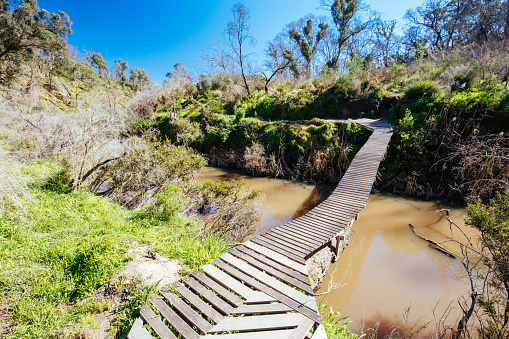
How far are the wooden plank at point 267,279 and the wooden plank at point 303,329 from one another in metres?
0.26

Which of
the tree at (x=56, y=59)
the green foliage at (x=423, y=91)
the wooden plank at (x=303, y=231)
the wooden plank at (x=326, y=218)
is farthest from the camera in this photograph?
the tree at (x=56, y=59)

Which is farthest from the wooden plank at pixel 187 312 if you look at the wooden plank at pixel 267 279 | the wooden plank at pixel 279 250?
the wooden plank at pixel 279 250

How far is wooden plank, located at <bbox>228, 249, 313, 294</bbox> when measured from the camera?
305cm

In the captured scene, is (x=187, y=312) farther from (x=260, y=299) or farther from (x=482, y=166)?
(x=482, y=166)

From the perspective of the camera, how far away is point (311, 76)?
18203mm

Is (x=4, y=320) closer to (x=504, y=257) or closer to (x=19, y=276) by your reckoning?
(x=19, y=276)

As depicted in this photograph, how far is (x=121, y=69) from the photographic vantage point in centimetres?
4206

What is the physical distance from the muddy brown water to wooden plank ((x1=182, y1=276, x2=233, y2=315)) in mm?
2271

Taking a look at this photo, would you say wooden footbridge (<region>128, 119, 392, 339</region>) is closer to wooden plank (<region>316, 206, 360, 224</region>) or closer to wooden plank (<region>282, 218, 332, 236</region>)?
wooden plank (<region>282, 218, 332, 236</region>)

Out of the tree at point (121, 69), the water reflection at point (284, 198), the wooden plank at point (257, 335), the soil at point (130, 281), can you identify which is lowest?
the water reflection at point (284, 198)

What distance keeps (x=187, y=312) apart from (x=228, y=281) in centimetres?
68

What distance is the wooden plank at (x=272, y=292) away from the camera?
2.58 m

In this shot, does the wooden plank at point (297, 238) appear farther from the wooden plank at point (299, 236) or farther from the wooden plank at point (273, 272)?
the wooden plank at point (273, 272)

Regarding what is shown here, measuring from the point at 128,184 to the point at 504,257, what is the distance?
831 cm
